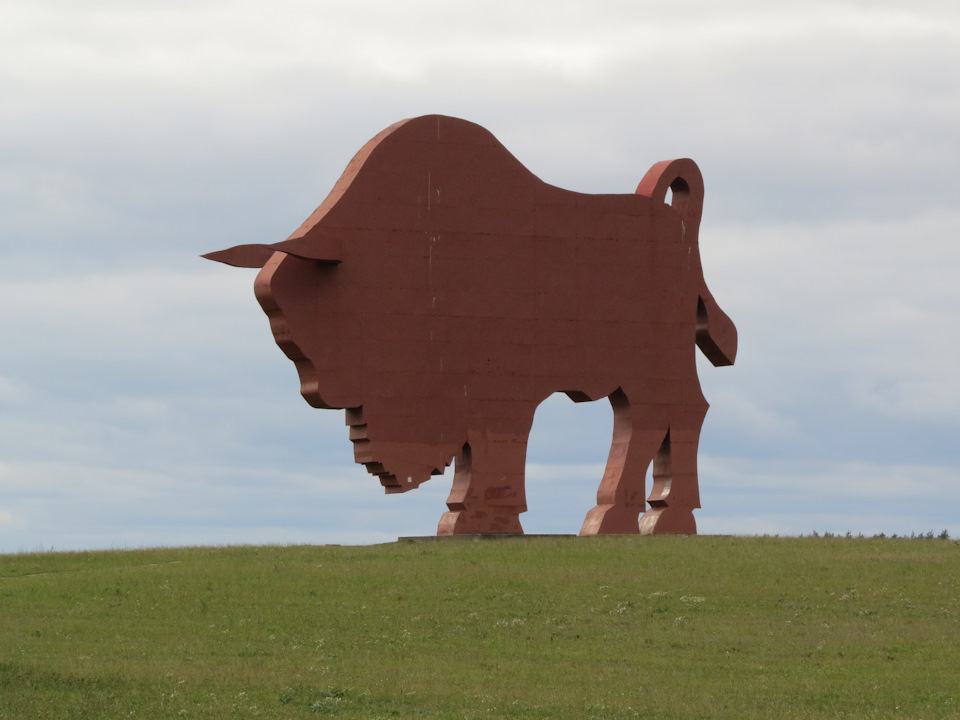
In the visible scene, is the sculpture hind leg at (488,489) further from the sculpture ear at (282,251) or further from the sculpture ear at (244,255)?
the sculpture ear at (244,255)

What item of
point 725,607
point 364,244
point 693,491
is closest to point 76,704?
point 725,607

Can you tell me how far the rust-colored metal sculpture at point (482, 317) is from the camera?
2800 centimetres

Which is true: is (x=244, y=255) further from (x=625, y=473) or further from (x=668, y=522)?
(x=668, y=522)

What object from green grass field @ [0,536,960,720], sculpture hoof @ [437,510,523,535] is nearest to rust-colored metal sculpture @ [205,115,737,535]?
sculpture hoof @ [437,510,523,535]

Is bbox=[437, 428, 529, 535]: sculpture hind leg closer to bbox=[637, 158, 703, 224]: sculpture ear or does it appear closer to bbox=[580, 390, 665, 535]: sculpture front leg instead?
bbox=[580, 390, 665, 535]: sculpture front leg

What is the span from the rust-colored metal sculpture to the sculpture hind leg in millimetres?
32

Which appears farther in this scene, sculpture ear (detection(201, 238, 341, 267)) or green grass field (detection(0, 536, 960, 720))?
sculpture ear (detection(201, 238, 341, 267))

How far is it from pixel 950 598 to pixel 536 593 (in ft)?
20.8

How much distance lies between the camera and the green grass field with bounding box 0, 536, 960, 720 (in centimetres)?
1723

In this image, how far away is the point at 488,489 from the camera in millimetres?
29016

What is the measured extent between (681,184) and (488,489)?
308 inches

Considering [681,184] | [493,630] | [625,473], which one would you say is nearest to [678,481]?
[625,473]

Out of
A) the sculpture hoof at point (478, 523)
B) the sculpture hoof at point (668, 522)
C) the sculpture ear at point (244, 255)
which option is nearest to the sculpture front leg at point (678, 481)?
the sculpture hoof at point (668, 522)

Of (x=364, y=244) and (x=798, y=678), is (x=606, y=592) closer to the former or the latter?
(x=798, y=678)
